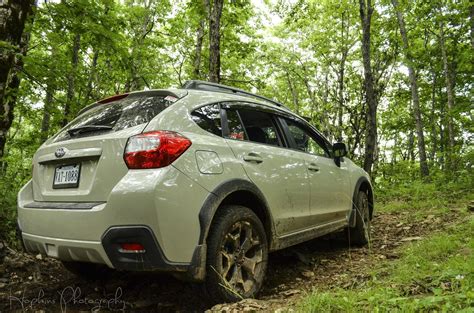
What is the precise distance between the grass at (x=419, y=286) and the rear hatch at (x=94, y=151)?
5.32ft

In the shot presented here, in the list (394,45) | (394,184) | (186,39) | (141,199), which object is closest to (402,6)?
(394,45)

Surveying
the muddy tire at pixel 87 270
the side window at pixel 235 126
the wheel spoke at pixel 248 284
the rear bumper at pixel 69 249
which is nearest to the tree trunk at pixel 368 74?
the side window at pixel 235 126

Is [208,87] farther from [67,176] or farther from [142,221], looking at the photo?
[142,221]

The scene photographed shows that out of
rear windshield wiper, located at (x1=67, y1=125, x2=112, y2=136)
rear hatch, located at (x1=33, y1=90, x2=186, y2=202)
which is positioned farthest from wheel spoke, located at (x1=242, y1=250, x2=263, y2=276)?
rear windshield wiper, located at (x1=67, y1=125, x2=112, y2=136)

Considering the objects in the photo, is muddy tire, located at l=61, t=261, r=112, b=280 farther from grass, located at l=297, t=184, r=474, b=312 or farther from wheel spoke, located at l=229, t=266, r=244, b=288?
grass, located at l=297, t=184, r=474, b=312

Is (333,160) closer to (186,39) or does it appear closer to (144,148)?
(144,148)

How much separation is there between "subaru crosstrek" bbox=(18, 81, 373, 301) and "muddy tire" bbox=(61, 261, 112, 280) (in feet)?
0.06

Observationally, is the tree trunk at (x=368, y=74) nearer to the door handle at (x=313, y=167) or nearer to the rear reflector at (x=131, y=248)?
the door handle at (x=313, y=167)

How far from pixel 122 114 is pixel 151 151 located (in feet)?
2.12

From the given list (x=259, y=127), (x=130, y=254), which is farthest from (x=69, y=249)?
(x=259, y=127)

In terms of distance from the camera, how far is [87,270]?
11.6ft

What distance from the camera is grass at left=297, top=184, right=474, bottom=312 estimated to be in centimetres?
207

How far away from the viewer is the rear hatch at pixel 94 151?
99.3 inches

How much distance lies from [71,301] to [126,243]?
1.46 metres
